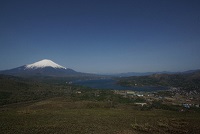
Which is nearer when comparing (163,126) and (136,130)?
(136,130)

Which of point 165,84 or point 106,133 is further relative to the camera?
point 165,84

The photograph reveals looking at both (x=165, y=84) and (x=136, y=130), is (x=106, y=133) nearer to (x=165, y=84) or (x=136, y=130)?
(x=136, y=130)

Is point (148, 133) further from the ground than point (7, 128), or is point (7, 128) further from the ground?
point (7, 128)

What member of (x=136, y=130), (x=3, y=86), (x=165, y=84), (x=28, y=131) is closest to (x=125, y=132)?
(x=136, y=130)

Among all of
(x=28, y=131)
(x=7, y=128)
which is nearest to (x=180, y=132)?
(x=28, y=131)

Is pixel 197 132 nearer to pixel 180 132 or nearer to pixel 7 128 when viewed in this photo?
pixel 180 132

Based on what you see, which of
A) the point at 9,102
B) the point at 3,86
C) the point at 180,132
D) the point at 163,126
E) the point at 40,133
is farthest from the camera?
the point at 3,86

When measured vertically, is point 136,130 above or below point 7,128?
below

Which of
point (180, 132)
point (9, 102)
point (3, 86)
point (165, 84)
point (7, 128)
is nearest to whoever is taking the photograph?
point (7, 128)

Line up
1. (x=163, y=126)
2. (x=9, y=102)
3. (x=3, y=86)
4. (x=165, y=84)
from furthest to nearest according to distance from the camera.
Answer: (x=165, y=84)
(x=3, y=86)
(x=9, y=102)
(x=163, y=126)
